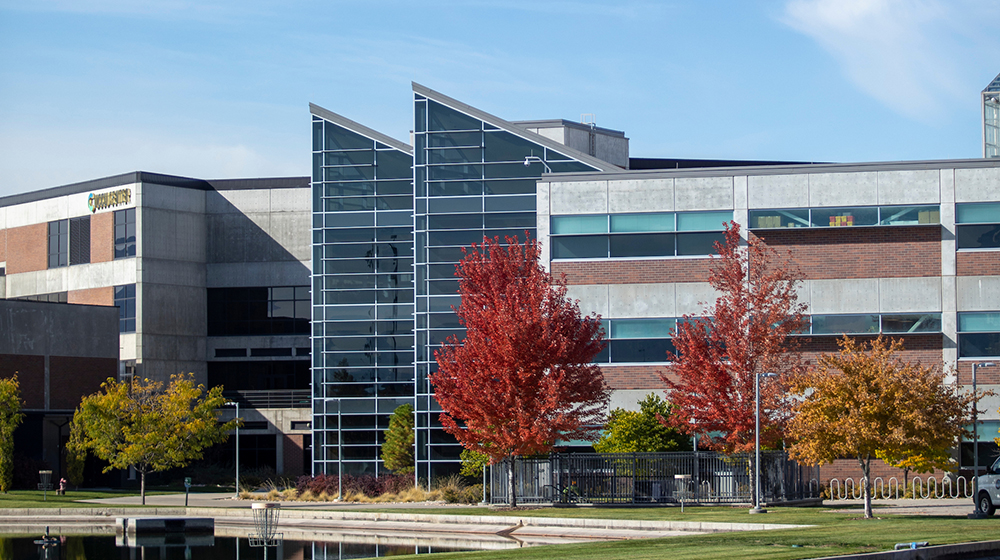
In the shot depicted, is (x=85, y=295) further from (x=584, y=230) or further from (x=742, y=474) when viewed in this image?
(x=742, y=474)

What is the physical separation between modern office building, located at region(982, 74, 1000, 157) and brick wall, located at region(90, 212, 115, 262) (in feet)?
164

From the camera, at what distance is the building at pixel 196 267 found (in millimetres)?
67938

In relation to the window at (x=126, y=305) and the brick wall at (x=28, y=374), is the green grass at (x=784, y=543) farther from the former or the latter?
the window at (x=126, y=305)

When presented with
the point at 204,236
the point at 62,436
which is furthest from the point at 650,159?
the point at 62,436

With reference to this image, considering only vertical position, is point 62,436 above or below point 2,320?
below

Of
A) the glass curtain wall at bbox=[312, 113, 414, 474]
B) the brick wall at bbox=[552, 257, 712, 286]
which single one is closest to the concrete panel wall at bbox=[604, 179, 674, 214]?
the brick wall at bbox=[552, 257, 712, 286]

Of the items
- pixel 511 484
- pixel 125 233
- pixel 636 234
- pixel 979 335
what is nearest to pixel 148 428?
pixel 125 233

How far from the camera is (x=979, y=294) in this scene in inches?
1773

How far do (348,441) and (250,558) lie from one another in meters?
30.5

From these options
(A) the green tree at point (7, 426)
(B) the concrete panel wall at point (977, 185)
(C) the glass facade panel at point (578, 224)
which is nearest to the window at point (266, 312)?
(A) the green tree at point (7, 426)

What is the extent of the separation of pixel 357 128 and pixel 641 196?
15.7 metres

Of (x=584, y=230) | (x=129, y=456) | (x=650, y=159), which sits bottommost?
(x=129, y=456)

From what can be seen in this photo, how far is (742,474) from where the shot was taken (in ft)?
125

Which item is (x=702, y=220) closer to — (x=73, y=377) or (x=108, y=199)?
(x=73, y=377)
